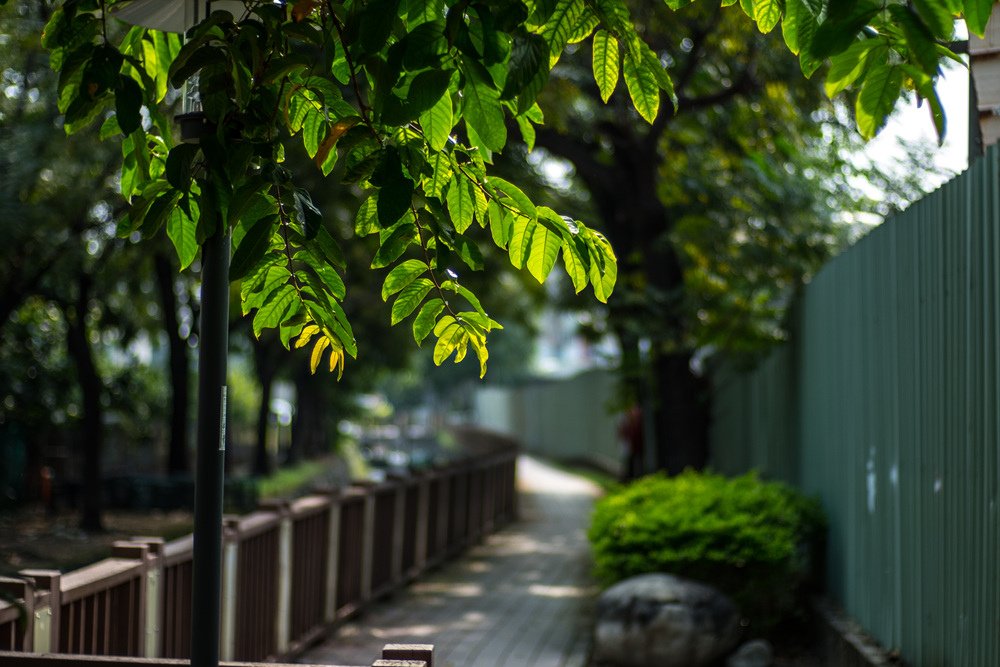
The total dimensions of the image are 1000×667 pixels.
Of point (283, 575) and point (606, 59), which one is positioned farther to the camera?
point (283, 575)

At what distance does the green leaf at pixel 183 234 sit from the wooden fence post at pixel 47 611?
2.41m

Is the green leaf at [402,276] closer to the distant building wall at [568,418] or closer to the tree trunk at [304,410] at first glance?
the distant building wall at [568,418]

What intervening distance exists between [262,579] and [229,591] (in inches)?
29.1

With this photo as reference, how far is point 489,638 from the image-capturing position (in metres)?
9.55

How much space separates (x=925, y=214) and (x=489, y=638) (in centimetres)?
524

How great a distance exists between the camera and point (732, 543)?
8.27m

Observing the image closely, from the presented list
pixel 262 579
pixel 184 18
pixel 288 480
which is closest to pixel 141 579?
pixel 262 579

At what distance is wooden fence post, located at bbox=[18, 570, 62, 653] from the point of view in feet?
16.3

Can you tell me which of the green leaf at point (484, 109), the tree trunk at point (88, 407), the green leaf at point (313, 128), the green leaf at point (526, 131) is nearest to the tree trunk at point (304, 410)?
the tree trunk at point (88, 407)

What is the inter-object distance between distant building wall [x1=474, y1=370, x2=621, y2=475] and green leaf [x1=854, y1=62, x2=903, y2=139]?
54.8 feet

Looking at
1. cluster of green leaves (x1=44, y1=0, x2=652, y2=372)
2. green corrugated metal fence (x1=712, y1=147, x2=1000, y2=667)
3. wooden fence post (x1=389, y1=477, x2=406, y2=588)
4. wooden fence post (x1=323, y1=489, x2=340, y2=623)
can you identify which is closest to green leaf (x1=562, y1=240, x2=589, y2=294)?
cluster of green leaves (x1=44, y1=0, x2=652, y2=372)

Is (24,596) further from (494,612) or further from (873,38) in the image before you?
(494,612)

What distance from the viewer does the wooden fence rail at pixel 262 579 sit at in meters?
5.24

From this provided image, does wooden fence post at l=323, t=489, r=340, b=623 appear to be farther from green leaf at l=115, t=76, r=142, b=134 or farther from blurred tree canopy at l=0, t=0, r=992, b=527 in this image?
green leaf at l=115, t=76, r=142, b=134
